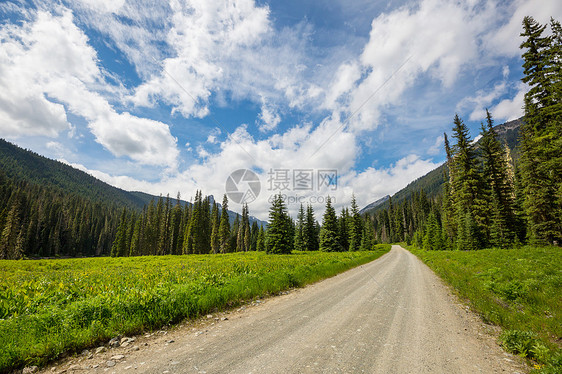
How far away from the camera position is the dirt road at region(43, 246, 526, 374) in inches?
162

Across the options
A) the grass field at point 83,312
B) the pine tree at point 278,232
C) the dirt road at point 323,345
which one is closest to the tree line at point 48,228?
the pine tree at point 278,232

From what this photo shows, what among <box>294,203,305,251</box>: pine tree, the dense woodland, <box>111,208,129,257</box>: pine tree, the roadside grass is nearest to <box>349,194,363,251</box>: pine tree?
the dense woodland

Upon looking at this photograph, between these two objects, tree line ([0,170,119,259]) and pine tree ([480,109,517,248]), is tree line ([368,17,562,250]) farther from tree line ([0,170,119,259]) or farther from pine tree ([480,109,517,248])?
tree line ([0,170,119,259])

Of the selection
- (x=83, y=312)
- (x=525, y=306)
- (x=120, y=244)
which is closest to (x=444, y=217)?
(x=525, y=306)

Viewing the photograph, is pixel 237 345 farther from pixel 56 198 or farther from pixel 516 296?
pixel 56 198

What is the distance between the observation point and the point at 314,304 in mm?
8375

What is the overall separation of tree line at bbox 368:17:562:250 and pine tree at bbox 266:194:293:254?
2729 cm

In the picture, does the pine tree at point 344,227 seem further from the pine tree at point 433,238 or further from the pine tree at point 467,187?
the pine tree at point 467,187

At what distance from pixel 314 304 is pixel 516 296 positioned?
25.4ft

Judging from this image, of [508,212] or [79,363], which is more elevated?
[508,212]

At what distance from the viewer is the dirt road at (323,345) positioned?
4.11 m

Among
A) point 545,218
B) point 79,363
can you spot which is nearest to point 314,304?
point 79,363

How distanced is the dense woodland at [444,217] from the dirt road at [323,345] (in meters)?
19.7

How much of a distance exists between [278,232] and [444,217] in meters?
34.8
